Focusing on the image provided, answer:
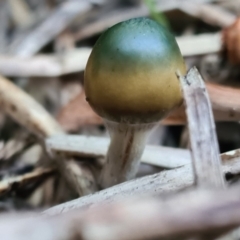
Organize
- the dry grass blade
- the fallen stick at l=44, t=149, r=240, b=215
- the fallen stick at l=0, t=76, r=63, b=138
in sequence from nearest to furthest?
the fallen stick at l=44, t=149, r=240, b=215
the dry grass blade
the fallen stick at l=0, t=76, r=63, b=138

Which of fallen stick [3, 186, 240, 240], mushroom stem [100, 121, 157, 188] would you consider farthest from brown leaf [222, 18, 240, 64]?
fallen stick [3, 186, 240, 240]

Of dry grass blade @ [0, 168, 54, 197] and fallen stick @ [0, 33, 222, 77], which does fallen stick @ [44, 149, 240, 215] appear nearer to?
dry grass blade @ [0, 168, 54, 197]

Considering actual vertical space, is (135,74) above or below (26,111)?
above

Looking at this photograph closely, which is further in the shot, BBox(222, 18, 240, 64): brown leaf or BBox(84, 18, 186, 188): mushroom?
BBox(222, 18, 240, 64): brown leaf

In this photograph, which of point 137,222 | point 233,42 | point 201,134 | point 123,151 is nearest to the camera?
point 137,222

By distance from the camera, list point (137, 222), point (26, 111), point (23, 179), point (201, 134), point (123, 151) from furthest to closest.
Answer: point (26, 111) → point (23, 179) → point (123, 151) → point (201, 134) → point (137, 222)

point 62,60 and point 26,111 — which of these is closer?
point 26,111

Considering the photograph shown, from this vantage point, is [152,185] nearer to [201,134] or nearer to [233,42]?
[201,134]

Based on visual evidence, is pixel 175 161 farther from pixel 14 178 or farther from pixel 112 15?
pixel 112 15

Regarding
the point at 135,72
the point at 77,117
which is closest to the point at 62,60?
the point at 77,117
